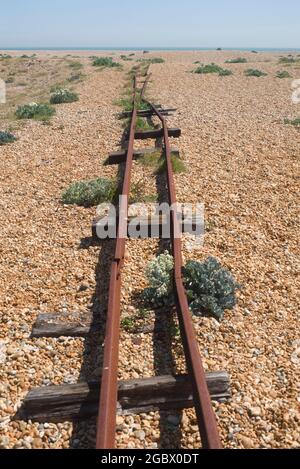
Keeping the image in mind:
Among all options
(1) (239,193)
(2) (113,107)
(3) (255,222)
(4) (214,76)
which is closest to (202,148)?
(1) (239,193)

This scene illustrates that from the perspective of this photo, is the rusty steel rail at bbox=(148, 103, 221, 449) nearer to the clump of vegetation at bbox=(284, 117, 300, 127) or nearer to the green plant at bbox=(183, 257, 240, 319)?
the green plant at bbox=(183, 257, 240, 319)

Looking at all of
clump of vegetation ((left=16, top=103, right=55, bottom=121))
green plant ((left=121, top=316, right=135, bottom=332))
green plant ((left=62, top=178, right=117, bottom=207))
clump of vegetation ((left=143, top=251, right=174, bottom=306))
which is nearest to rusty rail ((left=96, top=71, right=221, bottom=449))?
clump of vegetation ((left=143, top=251, right=174, bottom=306))

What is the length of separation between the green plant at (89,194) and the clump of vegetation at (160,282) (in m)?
2.67

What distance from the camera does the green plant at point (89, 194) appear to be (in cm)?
762

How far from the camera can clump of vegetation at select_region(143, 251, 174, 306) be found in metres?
4.82

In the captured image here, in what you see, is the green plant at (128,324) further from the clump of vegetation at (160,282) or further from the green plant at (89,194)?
the green plant at (89,194)

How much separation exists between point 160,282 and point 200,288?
467 mm

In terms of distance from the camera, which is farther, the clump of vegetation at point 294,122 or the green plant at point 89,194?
the clump of vegetation at point 294,122

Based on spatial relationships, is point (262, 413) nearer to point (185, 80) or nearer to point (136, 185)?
point (136, 185)

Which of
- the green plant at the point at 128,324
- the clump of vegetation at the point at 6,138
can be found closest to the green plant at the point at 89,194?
the green plant at the point at 128,324

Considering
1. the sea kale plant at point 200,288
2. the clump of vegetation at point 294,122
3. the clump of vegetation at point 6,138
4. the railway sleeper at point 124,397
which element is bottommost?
the railway sleeper at point 124,397

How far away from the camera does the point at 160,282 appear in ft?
16.3

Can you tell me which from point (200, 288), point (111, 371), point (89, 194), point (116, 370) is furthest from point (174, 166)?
point (111, 371)
